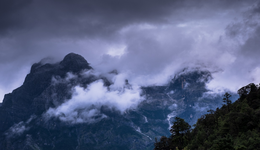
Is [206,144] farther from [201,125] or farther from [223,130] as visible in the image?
[201,125]

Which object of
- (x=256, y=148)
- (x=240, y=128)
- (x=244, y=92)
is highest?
(x=244, y=92)

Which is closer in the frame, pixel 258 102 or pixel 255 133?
pixel 255 133

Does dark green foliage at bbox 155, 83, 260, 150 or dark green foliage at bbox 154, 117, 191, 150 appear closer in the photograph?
dark green foliage at bbox 155, 83, 260, 150

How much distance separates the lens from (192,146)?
122 metres

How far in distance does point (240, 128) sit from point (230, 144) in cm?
3095

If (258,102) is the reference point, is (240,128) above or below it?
below

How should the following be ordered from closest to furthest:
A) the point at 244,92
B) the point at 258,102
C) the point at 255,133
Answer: the point at 255,133
the point at 258,102
the point at 244,92

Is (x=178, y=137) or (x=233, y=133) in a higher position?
(x=178, y=137)

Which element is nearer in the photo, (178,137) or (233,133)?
(233,133)

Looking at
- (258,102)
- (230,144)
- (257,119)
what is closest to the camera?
(230,144)

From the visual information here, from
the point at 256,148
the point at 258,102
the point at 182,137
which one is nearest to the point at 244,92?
the point at 258,102

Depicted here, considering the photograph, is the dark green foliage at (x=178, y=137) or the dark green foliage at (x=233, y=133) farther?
the dark green foliage at (x=178, y=137)

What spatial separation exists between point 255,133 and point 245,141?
6.66 metres

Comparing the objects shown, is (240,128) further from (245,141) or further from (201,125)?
(201,125)
